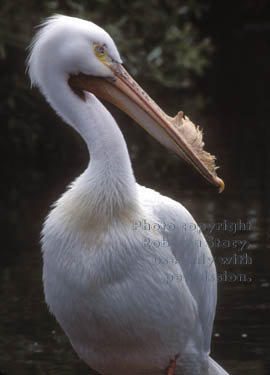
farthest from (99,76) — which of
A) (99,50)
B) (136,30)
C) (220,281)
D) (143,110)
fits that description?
(136,30)

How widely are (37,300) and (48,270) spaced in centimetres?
245

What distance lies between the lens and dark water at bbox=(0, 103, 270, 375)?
548cm

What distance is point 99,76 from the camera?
4.25m

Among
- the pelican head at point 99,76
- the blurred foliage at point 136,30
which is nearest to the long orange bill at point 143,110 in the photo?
the pelican head at point 99,76

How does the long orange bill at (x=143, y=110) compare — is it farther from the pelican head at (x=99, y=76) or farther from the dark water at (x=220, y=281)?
the dark water at (x=220, y=281)

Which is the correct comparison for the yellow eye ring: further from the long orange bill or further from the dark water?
the dark water

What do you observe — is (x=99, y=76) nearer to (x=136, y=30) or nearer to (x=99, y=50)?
(x=99, y=50)

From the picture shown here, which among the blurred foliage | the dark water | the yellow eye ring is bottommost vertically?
the dark water

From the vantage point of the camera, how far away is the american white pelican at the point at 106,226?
164 inches

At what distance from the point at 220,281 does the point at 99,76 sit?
3.01 metres

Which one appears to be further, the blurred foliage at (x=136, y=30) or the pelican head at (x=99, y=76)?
the blurred foliage at (x=136, y=30)

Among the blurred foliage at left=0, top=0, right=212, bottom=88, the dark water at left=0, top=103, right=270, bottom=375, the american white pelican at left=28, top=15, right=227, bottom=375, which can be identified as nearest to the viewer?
the american white pelican at left=28, top=15, right=227, bottom=375

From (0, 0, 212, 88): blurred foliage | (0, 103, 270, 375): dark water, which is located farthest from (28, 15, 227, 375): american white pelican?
(0, 0, 212, 88): blurred foliage

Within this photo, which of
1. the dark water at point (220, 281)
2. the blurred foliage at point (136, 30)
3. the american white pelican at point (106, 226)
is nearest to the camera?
the american white pelican at point (106, 226)
